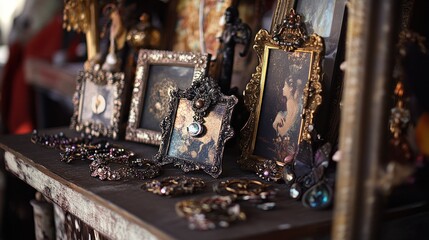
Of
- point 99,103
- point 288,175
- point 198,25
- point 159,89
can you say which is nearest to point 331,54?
point 288,175

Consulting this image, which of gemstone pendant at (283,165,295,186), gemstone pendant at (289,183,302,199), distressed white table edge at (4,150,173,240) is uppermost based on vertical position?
gemstone pendant at (283,165,295,186)

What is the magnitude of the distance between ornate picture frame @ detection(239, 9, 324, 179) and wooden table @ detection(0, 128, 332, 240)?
0.23 ft

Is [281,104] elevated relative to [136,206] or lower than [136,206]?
elevated

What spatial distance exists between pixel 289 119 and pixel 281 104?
0.04 m

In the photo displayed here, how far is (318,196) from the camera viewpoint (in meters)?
1.00

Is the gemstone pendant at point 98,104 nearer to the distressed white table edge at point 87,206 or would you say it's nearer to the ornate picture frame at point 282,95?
the distressed white table edge at point 87,206

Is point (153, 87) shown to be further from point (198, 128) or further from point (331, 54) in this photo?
point (331, 54)

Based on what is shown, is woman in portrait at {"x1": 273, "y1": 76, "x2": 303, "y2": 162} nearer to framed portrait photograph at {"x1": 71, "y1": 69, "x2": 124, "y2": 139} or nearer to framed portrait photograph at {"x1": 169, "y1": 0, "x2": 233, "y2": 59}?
framed portrait photograph at {"x1": 169, "y1": 0, "x2": 233, "y2": 59}

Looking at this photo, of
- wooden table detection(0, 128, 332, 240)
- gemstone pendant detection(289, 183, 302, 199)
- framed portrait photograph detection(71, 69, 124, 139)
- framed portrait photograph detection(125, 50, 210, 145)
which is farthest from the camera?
framed portrait photograph detection(71, 69, 124, 139)

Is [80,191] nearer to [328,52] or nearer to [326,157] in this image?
[326,157]

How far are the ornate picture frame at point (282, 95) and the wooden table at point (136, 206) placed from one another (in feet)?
0.23

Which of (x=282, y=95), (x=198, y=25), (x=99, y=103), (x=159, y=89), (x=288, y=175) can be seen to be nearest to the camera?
(x=288, y=175)

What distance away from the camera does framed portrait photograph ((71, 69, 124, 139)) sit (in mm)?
1510

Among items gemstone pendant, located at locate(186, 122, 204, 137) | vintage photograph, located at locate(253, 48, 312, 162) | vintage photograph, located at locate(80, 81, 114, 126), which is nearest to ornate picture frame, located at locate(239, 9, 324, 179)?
vintage photograph, located at locate(253, 48, 312, 162)
